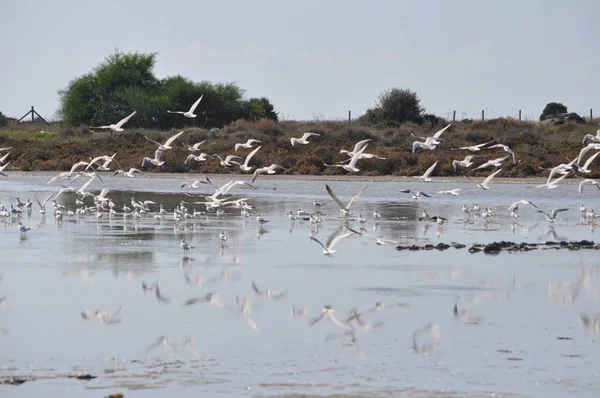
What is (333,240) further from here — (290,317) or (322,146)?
(322,146)

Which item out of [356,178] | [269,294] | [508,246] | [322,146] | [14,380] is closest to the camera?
[14,380]

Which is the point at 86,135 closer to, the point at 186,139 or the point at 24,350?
the point at 186,139

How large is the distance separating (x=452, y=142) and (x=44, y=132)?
2512cm

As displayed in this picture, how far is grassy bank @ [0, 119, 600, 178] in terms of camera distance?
43.2 metres

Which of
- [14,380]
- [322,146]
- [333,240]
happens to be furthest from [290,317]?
[322,146]

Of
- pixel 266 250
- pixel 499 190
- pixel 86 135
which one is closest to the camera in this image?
pixel 266 250

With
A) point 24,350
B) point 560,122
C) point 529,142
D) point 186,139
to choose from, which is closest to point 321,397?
point 24,350

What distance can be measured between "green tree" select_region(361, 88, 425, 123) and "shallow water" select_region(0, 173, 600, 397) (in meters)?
39.1

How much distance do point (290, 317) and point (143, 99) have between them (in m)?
53.7

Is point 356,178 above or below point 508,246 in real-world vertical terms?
above

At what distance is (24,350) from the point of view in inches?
409

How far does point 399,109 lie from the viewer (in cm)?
6125

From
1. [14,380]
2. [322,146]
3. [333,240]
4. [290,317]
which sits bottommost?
[14,380]

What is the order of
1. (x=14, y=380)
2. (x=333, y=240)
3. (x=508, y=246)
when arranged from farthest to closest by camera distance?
A: (x=333, y=240) → (x=508, y=246) → (x=14, y=380)
